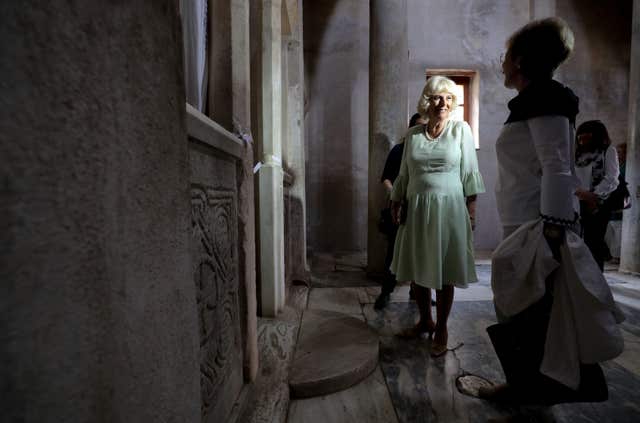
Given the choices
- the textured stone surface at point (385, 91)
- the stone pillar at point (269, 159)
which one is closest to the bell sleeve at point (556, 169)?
the stone pillar at point (269, 159)

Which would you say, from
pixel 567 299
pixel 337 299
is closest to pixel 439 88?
pixel 567 299

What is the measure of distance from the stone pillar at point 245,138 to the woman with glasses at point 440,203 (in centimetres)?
105

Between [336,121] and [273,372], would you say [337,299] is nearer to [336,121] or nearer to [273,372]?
[273,372]

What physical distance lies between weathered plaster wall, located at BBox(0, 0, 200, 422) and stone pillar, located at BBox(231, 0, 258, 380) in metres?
0.88

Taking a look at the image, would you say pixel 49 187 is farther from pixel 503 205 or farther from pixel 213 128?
pixel 503 205

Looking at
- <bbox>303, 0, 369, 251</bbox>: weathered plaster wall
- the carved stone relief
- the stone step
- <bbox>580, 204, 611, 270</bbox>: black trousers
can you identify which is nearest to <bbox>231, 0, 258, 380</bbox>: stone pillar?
the carved stone relief

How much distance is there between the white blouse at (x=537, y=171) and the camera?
120 cm

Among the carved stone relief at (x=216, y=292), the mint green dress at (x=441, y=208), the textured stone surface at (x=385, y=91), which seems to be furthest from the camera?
the textured stone surface at (x=385, y=91)

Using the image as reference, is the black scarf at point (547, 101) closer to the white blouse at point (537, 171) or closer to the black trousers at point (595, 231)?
the white blouse at point (537, 171)

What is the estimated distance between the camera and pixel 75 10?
1.20ft

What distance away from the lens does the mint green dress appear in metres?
1.90

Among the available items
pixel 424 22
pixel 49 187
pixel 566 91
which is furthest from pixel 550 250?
pixel 424 22

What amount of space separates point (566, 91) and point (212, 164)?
1.38 m

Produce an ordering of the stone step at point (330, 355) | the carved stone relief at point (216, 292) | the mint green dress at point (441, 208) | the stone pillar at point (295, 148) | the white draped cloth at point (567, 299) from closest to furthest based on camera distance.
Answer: the carved stone relief at point (216, 292) < the white draped cloth at point (567, 299) < the stone step at point (330, 355) < the mint green dress at point (441, 208) < the stone pillar at point (295, 148)
